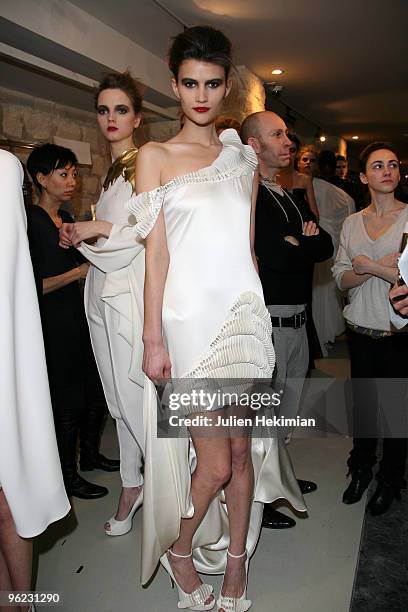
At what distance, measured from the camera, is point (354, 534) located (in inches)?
80.3

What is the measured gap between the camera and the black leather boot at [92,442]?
2662 millimetres

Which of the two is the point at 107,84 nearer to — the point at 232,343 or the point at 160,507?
the point at 232,343

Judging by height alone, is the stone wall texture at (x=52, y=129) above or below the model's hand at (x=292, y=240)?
above

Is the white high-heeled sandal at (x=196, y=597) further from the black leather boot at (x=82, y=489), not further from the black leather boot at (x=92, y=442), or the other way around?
the black leather boot at (x=92, y=442)

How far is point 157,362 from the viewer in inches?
60.3

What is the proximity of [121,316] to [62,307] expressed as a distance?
58cm

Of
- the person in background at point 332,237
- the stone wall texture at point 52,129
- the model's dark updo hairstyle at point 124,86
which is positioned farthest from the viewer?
the person in background at point 332,237

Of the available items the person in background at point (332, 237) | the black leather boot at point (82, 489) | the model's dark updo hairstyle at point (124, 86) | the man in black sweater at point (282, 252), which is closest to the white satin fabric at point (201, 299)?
the man in black sweater at point (282, 252)

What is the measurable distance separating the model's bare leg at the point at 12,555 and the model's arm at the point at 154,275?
1.72 feet

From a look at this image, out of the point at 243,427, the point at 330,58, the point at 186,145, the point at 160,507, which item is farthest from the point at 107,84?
the point at 330,58

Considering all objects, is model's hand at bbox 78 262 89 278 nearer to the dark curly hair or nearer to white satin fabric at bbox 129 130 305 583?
white satin fabric at bbox 129 130 305 583

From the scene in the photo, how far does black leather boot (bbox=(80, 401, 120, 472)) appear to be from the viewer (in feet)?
8.73

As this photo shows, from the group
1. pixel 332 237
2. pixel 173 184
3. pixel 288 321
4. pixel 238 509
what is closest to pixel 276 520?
pixel 238 509

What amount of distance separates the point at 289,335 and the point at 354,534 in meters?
0.82
